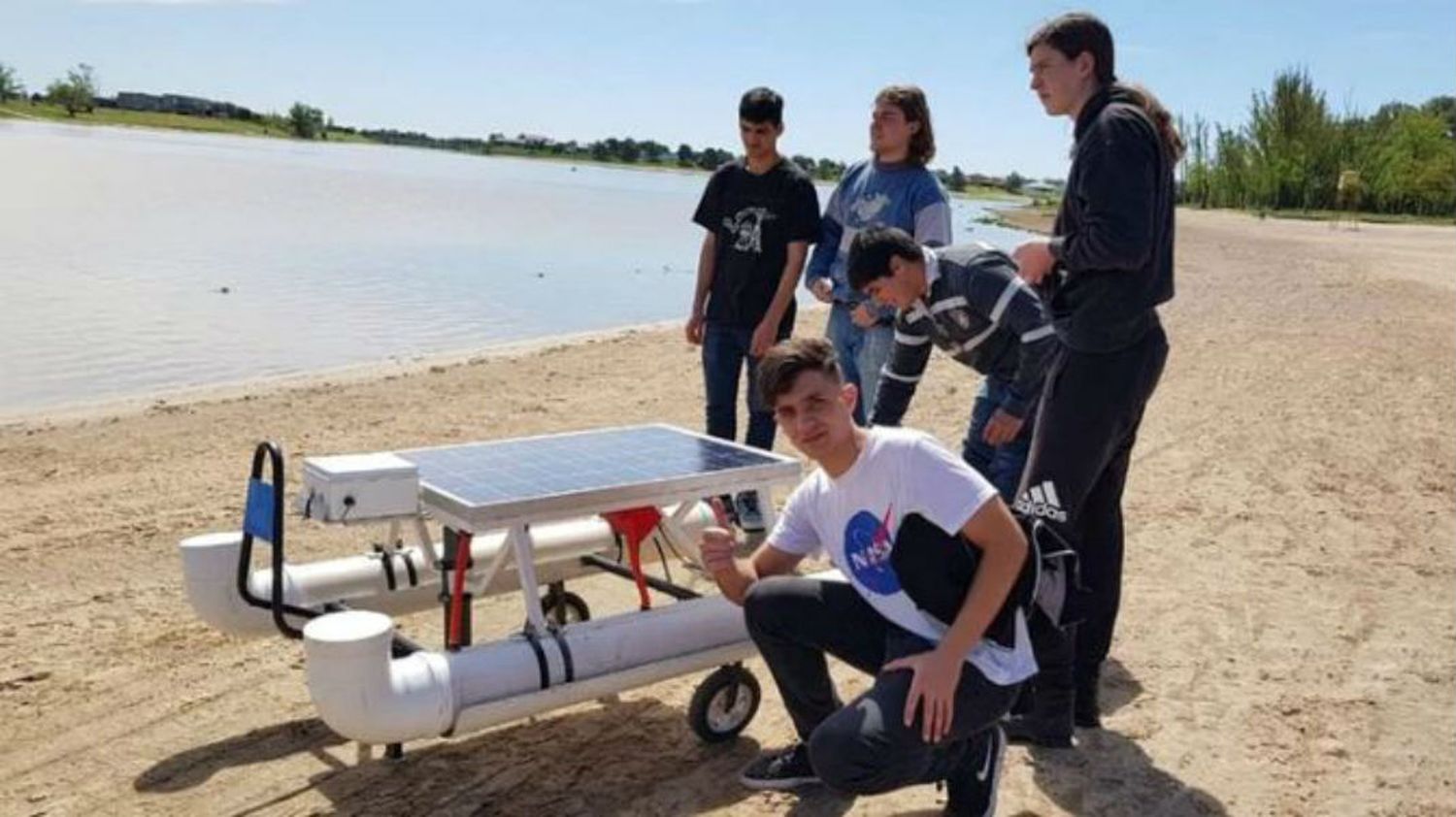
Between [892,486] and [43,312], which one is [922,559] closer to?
[892,486]

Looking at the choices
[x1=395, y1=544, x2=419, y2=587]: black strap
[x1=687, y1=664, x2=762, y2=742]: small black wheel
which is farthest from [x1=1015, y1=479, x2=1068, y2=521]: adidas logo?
[x1=395, y1=544, x2=419, y2=587]: black strap

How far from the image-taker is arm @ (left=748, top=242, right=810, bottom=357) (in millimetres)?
6496

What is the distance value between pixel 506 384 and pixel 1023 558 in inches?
349

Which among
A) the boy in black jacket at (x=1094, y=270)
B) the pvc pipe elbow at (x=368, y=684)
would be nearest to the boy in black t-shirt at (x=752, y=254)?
the boy in black jacket at (x=1094, y=270)

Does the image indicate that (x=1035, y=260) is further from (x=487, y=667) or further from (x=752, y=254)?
(x=752, y=254)

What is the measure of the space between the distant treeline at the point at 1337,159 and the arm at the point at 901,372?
58.0 metres

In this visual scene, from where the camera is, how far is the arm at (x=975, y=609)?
127 inches

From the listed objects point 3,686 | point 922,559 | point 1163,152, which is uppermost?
point 1163,152

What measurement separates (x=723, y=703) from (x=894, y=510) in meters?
1.24

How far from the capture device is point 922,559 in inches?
131

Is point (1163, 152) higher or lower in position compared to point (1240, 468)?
higher

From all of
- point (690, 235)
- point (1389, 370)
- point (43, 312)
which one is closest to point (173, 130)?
point (690, 235)

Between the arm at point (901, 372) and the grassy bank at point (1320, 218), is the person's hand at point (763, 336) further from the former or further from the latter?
the grassy bank at point (1320, 218)

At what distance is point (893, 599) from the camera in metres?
3.51
